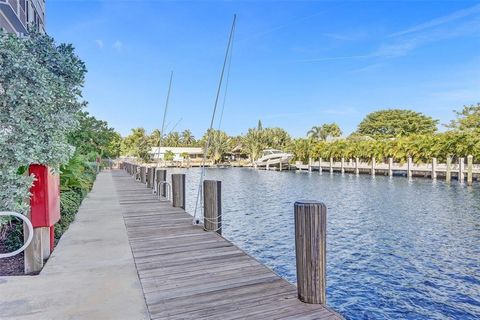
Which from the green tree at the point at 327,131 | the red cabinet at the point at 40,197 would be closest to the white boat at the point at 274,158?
the green tree at the point at 327,131

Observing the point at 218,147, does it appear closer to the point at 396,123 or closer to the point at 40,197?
the point at 396,123

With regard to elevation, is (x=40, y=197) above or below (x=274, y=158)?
below

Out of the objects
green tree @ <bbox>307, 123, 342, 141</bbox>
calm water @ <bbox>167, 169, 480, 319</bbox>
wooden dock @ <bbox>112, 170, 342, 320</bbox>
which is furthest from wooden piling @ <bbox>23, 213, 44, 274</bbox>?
green tree @ <bbox>307, 123, 342, 141</bbox>

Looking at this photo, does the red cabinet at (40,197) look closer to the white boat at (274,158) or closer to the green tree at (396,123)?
the white boat at (274,158)

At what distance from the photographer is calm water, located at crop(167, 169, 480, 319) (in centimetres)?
645

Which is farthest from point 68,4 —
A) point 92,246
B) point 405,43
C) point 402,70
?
point 402,70

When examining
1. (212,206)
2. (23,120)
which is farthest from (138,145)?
(23,120)

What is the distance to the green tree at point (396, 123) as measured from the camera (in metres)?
72.4

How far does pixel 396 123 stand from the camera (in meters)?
74.5

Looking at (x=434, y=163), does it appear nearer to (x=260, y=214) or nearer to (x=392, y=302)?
(x=260, y=214)

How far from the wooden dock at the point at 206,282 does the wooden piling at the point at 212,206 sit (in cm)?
24

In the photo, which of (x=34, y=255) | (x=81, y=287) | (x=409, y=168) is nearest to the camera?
(x=81, y=287)

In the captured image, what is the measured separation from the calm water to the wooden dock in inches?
92.9

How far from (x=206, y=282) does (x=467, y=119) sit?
158 ft
